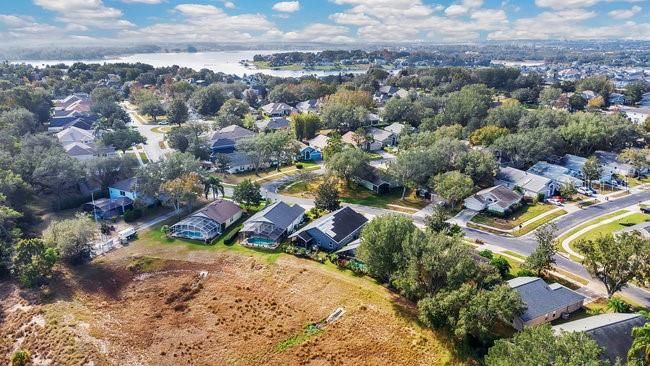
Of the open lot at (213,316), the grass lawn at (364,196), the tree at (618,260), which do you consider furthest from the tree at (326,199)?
the tree at (618,260)

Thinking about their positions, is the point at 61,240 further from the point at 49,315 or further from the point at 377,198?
the point at 377,198

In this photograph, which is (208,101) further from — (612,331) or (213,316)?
(612,331)

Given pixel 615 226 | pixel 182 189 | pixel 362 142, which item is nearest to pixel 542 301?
pixel 615 226

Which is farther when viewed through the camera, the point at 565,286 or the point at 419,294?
the point at 565,286

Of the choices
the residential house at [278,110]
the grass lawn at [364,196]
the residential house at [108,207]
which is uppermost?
the residential house at [278,110]

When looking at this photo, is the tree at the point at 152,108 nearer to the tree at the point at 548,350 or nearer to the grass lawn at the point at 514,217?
the grass lawn at the point at 514,217

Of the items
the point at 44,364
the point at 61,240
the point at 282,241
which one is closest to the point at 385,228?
the point at 282,241
